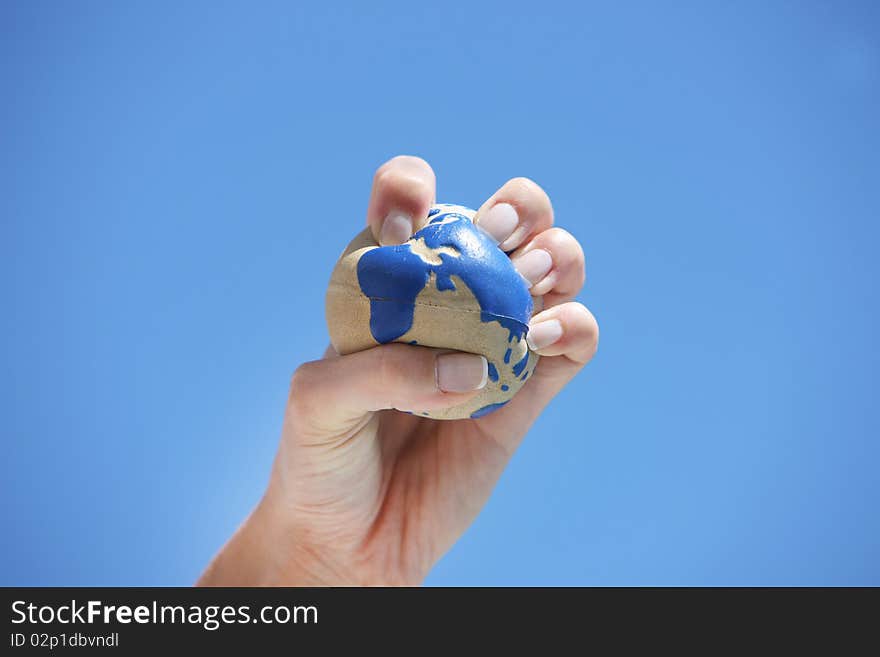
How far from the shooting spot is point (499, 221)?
2311 millimetres

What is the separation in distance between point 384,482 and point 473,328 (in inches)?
38.5

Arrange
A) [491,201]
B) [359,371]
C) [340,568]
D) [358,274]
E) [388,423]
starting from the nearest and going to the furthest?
1. [359,371]
2. [358,274]
3. [491,201]
4. [340,568]
5. [388,423]

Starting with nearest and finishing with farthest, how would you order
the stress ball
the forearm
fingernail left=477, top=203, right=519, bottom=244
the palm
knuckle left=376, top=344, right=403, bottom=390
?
knuckle left=376, top=344, right=403, bottom=390, the stress ball, fingernail left=477, top=203, right=519, bottom=244, the palm, the forearm

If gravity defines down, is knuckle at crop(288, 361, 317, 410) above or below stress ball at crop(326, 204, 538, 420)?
below

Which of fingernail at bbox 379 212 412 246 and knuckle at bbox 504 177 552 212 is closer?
fingernail at bbox 379 212 412 246

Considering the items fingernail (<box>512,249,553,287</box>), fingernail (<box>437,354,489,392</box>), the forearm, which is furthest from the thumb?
the forearm

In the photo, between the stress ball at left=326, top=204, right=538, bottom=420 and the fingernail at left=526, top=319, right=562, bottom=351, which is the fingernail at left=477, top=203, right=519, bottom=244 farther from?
the fingernail at left=526, top=319, right=562, bottom=351

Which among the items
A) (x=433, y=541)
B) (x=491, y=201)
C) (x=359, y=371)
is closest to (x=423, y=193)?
(x=491, y=201)

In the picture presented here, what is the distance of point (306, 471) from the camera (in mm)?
2367

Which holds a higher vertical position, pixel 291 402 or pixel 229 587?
pixel 291 402

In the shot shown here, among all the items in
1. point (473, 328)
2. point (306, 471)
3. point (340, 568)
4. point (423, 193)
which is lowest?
point (340, 568)

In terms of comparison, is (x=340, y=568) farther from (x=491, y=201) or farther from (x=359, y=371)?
(x=491, y=201)

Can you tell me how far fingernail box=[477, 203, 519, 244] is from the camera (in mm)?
2305

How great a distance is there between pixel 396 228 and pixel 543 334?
57cm
